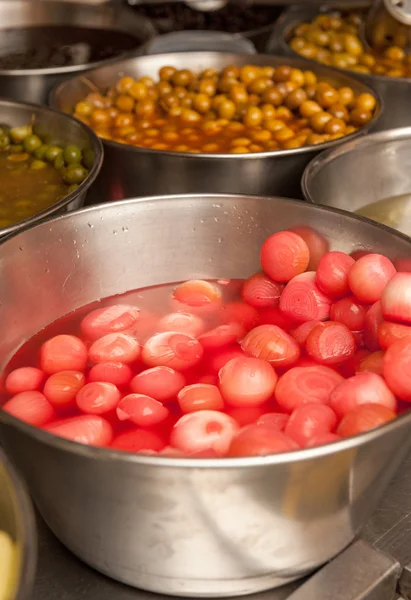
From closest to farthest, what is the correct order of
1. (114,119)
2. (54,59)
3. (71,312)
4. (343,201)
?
(71,312) < (343,201) < (114,119) < (54,59)

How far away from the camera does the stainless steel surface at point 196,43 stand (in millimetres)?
2518

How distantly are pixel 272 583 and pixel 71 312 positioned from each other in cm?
61

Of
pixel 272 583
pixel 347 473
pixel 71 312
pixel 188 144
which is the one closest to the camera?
pixel 347 473

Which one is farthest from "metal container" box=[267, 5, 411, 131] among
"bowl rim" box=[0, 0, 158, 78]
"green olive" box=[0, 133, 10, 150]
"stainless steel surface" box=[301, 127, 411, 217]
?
"green olive" box=[0, 133, 10, 150]

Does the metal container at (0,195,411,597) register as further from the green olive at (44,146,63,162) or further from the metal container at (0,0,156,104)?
the metal container at (0,0,156,104)

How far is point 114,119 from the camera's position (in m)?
2.14

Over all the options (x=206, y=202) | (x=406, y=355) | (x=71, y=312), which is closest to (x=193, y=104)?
(x=206, y=202)

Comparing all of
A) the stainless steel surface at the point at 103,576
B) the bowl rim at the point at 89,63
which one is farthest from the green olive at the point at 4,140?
the stainless steel surface at the point at 103,576

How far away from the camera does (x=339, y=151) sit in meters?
1.70

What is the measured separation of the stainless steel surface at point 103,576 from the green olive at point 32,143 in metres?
1.10

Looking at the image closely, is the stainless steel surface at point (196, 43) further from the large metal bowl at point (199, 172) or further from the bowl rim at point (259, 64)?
the large metal bowl at point (199, 172)

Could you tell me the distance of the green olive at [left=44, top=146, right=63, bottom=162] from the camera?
1833mm

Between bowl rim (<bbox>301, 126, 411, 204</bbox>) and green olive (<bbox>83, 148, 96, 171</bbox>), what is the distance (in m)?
0.49

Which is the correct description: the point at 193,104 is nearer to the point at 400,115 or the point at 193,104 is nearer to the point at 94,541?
the point at 400,115
